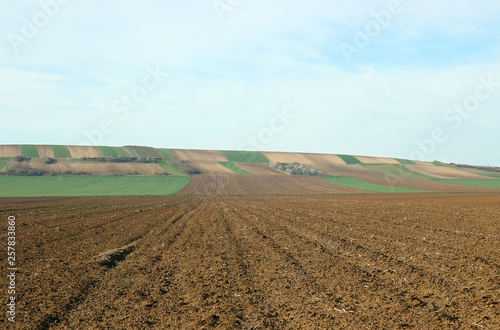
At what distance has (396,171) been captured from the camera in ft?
378

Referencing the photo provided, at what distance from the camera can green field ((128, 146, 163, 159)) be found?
110256 mm

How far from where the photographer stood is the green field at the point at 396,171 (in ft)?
344

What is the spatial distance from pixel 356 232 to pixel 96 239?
12.3m

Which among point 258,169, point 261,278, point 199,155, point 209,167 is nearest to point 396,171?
point 258,169

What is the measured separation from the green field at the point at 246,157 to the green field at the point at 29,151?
52.9m

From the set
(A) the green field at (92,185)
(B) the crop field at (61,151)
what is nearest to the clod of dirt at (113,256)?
(A) the green field at (92,185)

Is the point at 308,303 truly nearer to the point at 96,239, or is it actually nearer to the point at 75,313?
the point at 75,313

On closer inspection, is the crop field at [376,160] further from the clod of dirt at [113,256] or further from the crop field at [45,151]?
the clod of dirt at [113,256]

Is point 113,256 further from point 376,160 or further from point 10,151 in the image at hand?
point 376,160

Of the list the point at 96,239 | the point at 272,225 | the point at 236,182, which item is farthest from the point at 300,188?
the point at 96,239

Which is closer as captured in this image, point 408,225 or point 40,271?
point 40,271

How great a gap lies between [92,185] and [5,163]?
93.5 feet

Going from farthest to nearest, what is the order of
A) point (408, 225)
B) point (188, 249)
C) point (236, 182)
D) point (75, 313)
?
1. point (236, 182)
2. point (408, 225)
3. point (188, 249)
4. point (75, 313)

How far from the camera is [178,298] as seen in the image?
358 inches
